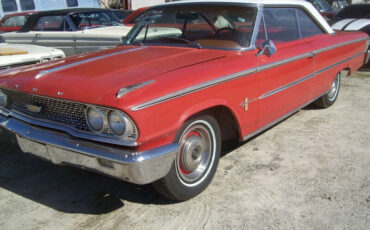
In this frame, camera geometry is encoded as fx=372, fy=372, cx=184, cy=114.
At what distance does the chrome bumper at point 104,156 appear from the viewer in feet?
7.66

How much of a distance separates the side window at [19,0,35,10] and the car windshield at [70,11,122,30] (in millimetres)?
8268

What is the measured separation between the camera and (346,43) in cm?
497

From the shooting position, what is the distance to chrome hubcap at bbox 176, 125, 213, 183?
2.81 metres

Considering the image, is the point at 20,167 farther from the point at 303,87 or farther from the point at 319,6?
the point at 319,6

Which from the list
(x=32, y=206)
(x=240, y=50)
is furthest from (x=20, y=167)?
(x=240, y=50)

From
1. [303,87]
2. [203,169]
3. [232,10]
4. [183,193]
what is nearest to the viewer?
[183,193]

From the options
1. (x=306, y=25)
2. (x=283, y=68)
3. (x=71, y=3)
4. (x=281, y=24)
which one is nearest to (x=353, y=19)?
(x=306, y=25)

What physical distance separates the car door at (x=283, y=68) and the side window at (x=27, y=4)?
13.1m

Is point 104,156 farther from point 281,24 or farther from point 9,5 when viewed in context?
point 9,5

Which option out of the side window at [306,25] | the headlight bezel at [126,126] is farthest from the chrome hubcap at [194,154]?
the side window at [306,25]

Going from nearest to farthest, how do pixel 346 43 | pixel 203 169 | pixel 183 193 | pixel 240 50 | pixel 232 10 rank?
pixel 183 193
pixel 203 169
pixel 240 50
pixel 232 10
pixel 346 43

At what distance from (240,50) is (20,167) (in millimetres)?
2392

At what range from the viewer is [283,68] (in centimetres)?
362

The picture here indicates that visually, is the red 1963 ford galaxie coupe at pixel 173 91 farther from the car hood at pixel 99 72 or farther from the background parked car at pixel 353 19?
the background parked car at pixel 353 19
